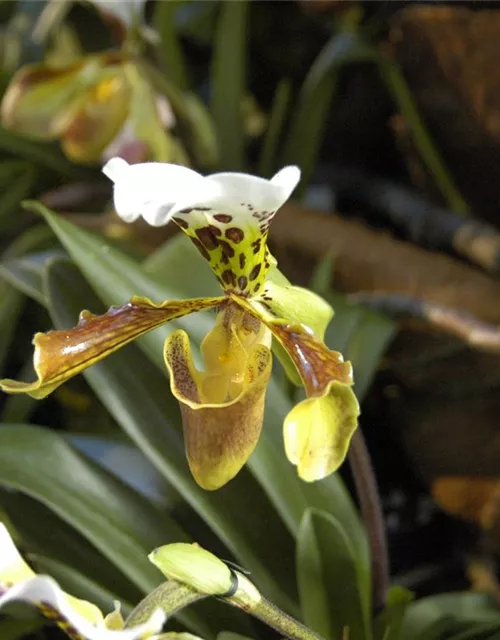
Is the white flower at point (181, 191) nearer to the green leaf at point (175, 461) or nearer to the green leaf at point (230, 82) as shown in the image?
the green leaf at point (175, 461)

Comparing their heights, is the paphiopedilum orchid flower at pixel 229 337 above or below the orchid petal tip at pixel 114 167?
below

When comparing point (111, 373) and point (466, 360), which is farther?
point (466, 360)

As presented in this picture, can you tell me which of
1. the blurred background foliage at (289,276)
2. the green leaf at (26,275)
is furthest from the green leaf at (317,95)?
the green leaf at (26,275)

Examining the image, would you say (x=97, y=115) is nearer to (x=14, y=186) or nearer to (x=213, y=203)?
(x=14, y=186)

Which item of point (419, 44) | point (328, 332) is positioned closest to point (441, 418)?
point (328, 332)

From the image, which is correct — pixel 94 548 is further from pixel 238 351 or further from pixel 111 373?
pixel 238 351
